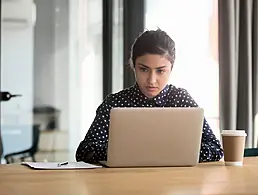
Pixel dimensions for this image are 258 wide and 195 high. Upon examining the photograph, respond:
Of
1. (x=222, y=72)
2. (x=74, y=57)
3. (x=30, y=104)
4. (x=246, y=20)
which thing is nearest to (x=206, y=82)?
(x=222, y=72)

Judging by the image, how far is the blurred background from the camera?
3824 mm

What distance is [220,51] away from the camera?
12.5ft

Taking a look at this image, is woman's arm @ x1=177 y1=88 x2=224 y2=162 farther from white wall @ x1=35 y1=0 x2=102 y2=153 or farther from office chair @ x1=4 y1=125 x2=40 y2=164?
office chair @ x1=4 y1=125 x2=40 y2=164

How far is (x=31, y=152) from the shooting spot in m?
3.87

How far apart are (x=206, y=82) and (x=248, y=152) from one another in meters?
1.43

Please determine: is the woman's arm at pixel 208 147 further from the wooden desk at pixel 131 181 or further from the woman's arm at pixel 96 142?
the woman's arm at pixel 96 142

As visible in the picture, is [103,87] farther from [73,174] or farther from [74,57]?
[73,174]

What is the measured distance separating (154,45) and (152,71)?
0.13 metres

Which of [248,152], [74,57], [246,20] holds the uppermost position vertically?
[246,20]

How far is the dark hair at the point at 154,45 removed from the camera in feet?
7.61

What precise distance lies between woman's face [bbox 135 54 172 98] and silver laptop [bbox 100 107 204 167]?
59 cm

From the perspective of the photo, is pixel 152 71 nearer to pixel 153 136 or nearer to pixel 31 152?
pixel 153 136

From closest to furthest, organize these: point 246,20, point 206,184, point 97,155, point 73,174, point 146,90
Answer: point 206,184, point 73,174, point 97,155, point 146,90, point 246,20

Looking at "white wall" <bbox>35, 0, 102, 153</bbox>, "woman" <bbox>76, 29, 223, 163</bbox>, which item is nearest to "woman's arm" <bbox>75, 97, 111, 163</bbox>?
"woman" <bbox>76, 29, 223, 163</bbox>
